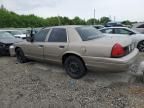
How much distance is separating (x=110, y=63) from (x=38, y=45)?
9.10 feet

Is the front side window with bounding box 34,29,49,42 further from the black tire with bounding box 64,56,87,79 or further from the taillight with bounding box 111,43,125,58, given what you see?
the taillight with bounding box 111,43,125,58

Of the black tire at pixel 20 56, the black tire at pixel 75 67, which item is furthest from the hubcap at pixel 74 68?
the black tire at pixel 20 56

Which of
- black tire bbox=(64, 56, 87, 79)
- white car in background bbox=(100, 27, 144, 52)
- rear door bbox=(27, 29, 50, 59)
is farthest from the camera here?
white car in background bbox=(100, 27, 144, 52)

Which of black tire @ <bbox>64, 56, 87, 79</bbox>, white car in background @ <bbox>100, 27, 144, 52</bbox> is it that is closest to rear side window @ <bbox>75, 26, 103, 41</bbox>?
black tire @ <bbox>64, 56, 87, 79</bbox>

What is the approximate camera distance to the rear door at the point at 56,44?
5617mm

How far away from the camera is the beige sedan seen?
4652 millimetres

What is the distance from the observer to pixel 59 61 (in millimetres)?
5820

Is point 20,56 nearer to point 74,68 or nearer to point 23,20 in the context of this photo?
point 74,68

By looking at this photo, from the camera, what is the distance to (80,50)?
5145 mm

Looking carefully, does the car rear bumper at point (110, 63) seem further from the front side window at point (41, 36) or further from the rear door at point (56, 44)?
the front side window at point (41, 36)

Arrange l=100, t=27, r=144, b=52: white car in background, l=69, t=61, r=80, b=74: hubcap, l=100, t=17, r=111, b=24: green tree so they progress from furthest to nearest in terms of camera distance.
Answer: l=100, t=17, r=111, b=24: green tree → l=100, t=27, r=144, b=52: white car in background → l=69, t=61, r=80, b=74: hubcap

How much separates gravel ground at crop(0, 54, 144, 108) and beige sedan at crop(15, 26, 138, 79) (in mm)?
422

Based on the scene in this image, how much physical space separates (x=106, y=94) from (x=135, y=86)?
849 millimetres

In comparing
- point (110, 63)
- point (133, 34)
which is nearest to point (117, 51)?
point (110, 63)
